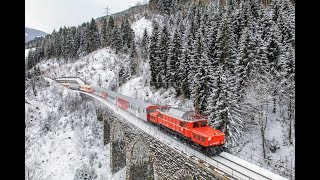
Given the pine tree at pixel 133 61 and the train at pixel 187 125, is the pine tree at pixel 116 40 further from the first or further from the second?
the train at pixel 187 125

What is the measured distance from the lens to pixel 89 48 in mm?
102562

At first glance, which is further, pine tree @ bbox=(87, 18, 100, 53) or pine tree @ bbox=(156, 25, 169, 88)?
pine tree @ bbox=(87, 18, 100, 53)

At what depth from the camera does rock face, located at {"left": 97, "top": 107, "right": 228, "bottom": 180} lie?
21422 millimetres

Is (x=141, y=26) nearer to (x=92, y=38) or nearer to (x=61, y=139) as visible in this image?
(x=92, y=38)

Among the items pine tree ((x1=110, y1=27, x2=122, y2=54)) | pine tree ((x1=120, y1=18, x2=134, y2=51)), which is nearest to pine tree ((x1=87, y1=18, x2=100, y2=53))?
pine tree ((x1=110, y1=27, x2=122, y2=54))

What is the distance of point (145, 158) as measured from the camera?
105 ft

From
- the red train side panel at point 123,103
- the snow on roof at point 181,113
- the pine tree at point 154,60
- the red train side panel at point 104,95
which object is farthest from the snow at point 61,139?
the snow on roof at point 181,113

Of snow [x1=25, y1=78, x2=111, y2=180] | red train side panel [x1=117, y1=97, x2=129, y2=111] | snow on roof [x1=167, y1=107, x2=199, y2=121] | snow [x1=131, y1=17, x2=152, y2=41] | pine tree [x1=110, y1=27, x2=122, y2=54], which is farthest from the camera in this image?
snow [x1=131, y1=17, x2=152, y2=41]

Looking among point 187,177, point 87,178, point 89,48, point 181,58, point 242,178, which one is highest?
point 89,48

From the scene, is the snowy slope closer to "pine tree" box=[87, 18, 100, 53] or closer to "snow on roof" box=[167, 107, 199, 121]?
"pine tree" box=[87, 18, 100, 53]

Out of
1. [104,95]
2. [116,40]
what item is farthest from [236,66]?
[116,40]

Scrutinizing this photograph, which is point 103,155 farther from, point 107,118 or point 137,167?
point 137,167
